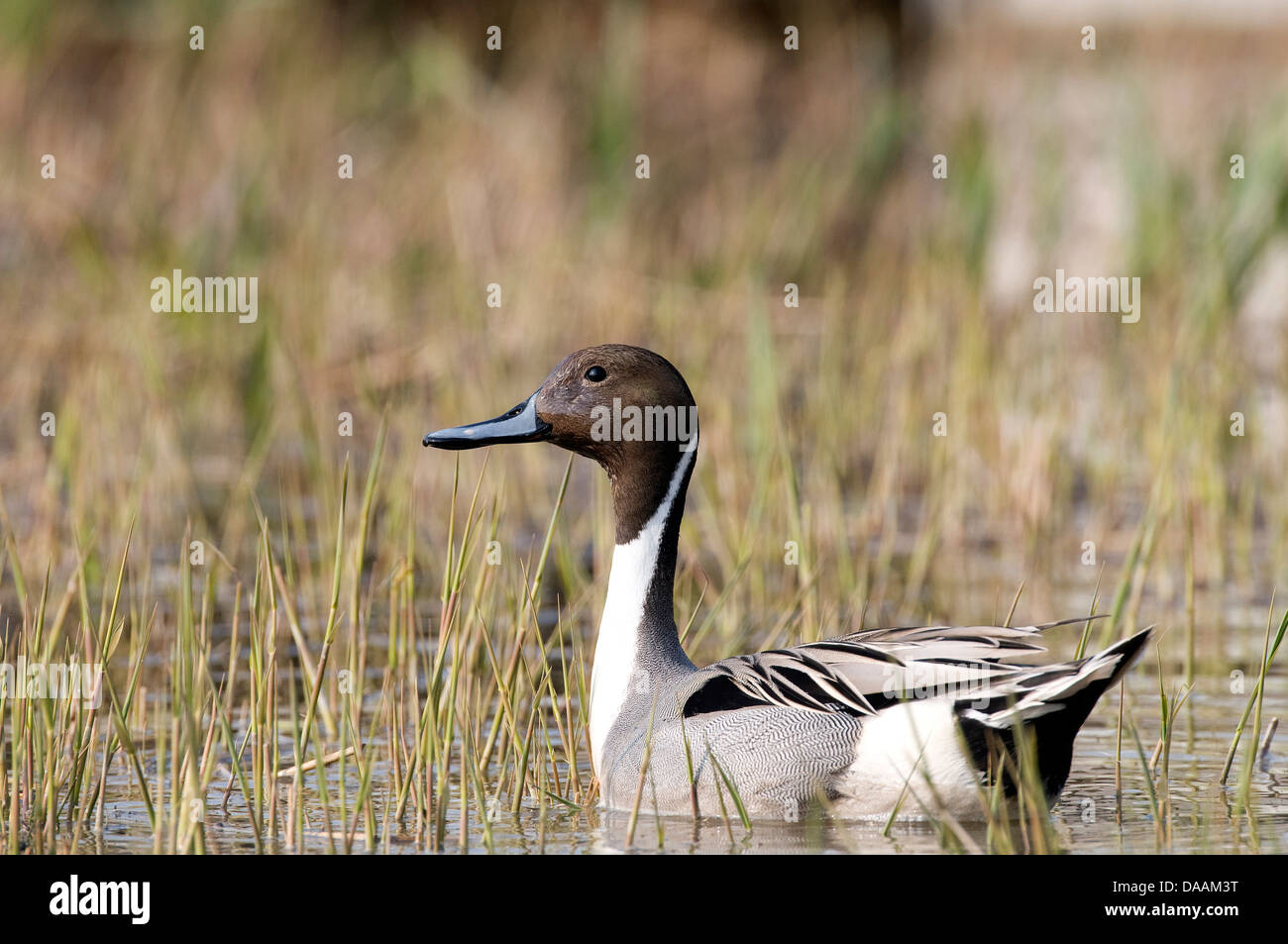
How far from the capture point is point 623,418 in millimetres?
4801

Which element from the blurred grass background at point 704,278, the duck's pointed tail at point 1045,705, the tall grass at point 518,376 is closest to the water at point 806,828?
the tall grass at point 518,376

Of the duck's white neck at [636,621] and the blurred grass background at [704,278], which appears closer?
the duck's white neck at [636,621]

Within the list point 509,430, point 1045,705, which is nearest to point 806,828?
point 1045,705

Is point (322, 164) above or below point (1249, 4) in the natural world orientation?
below

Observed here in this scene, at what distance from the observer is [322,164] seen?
432 inches

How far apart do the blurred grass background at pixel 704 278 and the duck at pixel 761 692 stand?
374 mm

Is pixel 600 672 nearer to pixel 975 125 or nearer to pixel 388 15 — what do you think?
pixel 975 125

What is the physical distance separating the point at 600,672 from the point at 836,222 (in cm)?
739

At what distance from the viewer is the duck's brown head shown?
15.7 ft

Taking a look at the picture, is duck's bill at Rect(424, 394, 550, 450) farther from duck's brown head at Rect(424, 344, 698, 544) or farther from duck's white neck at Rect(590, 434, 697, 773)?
duck's white neck at Rect(590, 434, 697, 773)

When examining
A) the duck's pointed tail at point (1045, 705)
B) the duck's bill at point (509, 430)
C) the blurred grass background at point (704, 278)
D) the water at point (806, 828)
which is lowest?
the water at point (806, 828)

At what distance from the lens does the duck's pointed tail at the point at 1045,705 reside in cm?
396

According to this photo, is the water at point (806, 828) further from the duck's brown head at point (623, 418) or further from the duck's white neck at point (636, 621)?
the duck's brown head at point (623, 418)
